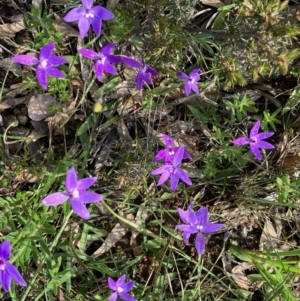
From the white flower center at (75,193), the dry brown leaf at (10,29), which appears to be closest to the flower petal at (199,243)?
the white flower center at (75,193)

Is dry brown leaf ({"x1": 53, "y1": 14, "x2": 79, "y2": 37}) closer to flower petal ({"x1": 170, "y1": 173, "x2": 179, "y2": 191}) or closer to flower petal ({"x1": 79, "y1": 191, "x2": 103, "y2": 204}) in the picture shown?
flower petal ({"x1": 170, "y1": 173, "x2": 179, "y2": 191})

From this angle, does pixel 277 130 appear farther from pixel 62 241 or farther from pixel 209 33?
pixel 62 241

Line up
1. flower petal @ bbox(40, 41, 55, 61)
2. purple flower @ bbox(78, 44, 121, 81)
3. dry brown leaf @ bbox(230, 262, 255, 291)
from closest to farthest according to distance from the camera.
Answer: flower petal @ bbox(40, 41, 55, 61) → purple flower @ bbox(78, 44, 121, 81) → dry brown leaf @ bbox(230, 262, 255, 291)

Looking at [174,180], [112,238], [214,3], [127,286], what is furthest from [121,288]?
[214,3]

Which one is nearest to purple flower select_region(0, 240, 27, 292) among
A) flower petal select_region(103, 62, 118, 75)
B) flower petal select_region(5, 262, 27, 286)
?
flower petal select_region(5, 262, 27, 286)

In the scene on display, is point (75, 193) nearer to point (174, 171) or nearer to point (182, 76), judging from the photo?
point (174, 171)

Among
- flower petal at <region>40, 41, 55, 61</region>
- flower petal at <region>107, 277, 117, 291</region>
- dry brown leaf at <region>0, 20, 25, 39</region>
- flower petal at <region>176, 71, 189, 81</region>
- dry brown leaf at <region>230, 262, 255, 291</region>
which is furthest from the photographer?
dry brown leaf at <region>230, 262, 255, 291</region>
